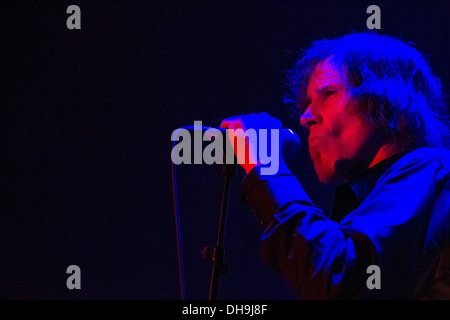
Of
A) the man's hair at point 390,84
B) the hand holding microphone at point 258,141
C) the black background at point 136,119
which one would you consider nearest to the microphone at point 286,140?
the hand holding microphone at point 258,141

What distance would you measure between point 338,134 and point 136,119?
1496mm

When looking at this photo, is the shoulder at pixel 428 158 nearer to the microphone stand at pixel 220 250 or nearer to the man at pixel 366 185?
the man at pixel 366 185

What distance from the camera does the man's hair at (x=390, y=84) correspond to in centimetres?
153

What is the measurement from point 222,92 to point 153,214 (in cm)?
74

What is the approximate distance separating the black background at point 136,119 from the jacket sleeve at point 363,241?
1.50m

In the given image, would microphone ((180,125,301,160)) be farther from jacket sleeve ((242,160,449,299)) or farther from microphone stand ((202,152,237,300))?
jacket sleeve ((242,160,449,299))

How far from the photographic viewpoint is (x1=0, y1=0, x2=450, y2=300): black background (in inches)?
103

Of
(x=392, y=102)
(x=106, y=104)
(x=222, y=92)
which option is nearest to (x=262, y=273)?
(x=222, y=92)

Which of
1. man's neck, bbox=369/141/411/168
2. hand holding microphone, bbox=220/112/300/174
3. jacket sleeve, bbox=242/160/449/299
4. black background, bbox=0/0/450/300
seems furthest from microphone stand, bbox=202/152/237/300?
black background, bbox=0/0/450/300

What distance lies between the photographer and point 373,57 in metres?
1.64

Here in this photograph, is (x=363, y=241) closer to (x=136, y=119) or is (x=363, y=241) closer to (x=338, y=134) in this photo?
(x=338, y=134)
